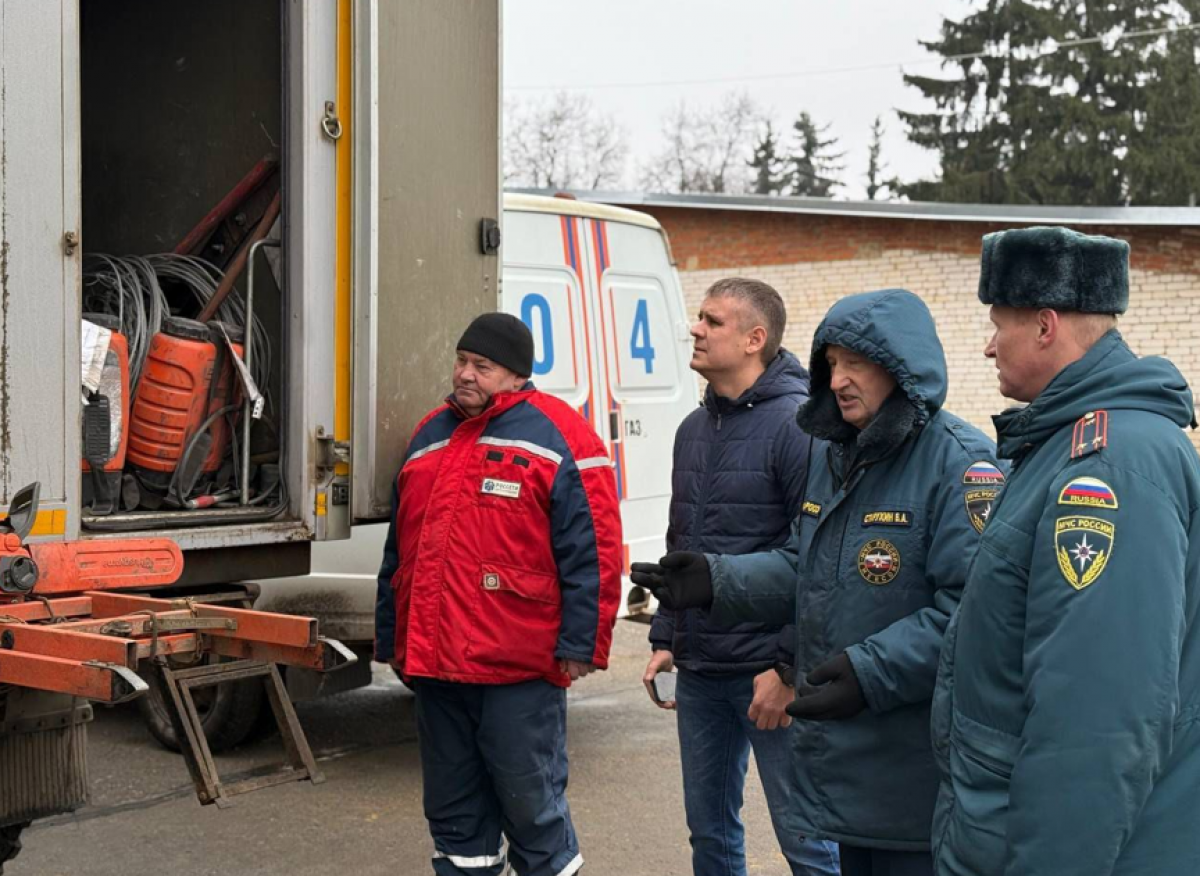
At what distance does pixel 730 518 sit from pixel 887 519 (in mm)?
989

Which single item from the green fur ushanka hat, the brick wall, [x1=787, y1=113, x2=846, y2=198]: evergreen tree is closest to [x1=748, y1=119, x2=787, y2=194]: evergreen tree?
[x1=787, y1=113, x2=846, y2=198]: evergreen tree

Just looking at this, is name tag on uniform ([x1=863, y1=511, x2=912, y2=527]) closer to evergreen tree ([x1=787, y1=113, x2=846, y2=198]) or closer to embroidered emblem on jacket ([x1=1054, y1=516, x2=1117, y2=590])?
embroidered emblem on jacket ([x1=1054, y1=516, x2=1117, y2=590])

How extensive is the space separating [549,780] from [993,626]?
2053 mm

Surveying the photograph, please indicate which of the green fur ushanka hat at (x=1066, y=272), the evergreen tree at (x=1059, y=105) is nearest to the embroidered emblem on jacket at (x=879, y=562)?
the green fur ushanka hat at (x=1066, y=272)

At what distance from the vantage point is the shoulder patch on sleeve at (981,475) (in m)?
2.78

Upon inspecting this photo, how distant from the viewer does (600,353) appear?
21.5 feet

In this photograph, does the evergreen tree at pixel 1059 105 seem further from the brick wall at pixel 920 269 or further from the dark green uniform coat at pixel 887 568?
the dark green uniform coat at pixel 887 568

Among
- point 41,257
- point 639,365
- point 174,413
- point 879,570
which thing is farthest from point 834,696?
point 639,365

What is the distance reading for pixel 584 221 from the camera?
21.5 feet

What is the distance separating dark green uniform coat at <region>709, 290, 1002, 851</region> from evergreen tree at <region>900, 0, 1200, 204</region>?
30139 millimetres

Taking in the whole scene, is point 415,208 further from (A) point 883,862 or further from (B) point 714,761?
(A) point 883,862

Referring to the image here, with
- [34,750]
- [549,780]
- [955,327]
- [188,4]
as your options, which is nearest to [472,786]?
[549,780]

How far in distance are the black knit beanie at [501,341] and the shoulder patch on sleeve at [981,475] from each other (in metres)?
1.55

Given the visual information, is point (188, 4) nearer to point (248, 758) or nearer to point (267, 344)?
point (267, 344)
